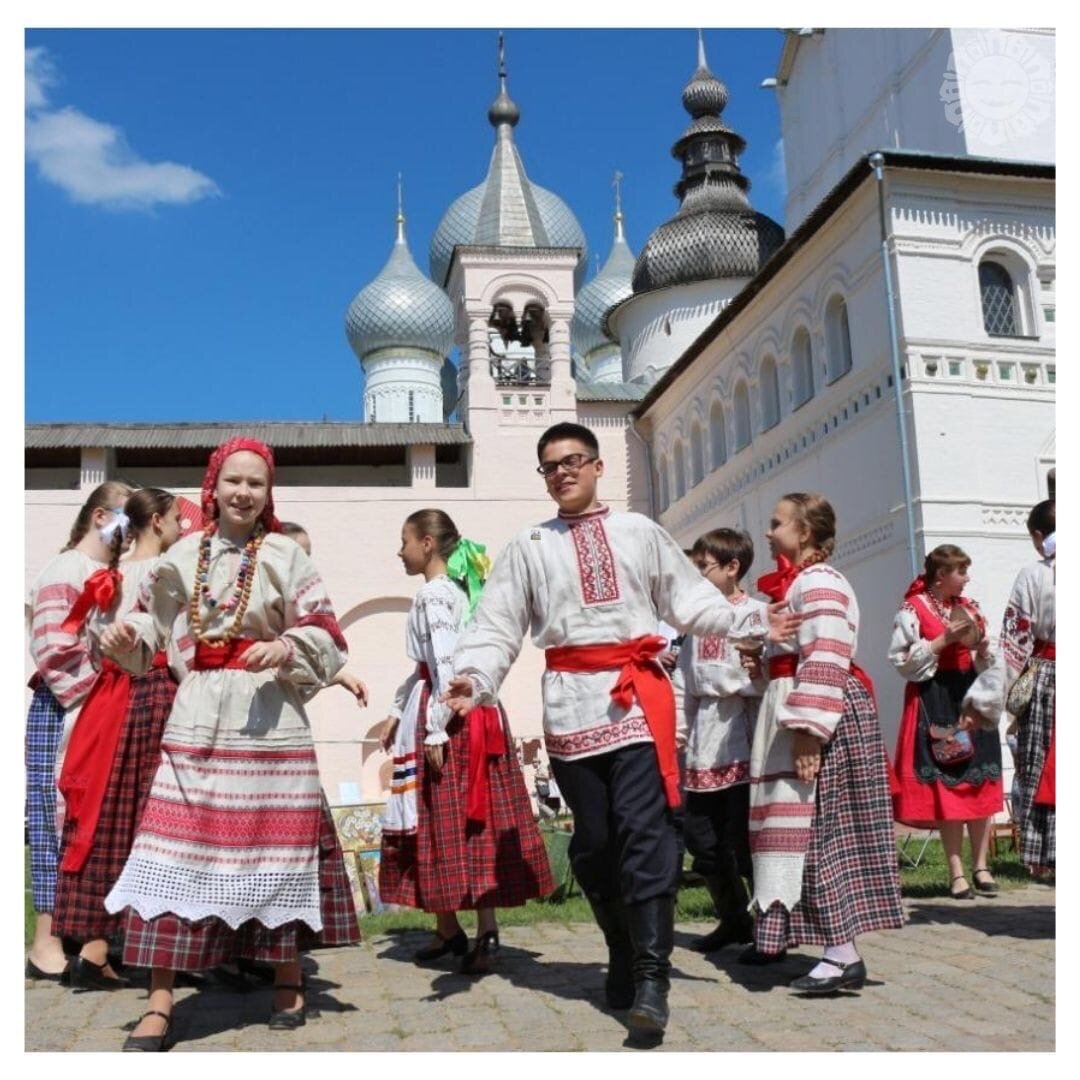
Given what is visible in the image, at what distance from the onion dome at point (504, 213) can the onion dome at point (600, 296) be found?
1447mm

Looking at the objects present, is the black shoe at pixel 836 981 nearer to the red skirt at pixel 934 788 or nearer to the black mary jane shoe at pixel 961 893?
the red skirt at pixel 934 788

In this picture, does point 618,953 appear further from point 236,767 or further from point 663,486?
point 663,486

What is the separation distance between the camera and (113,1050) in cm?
349

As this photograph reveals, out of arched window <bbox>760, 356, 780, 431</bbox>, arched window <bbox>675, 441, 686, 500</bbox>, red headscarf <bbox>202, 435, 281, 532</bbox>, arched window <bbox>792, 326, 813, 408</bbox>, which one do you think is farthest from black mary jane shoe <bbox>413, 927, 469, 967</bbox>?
arched window <bbox>675, 441, 686, 500</bbox>

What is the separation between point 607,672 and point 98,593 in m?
2.04

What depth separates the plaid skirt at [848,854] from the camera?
4.17 m

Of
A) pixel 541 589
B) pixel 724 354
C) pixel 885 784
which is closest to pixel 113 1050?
pixel 541 589

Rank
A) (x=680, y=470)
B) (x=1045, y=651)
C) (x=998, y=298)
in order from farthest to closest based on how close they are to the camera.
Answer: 1. (x=680, y=470)
2. (x=998, y=298)
3. (x=1045, y=651)

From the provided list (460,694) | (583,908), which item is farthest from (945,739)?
(460,694)

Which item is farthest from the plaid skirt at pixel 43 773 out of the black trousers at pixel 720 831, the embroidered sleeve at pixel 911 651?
the embroidered sleeve at pixel 911 651

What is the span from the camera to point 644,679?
3.84 metres

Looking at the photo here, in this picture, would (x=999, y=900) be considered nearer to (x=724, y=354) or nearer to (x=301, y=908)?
(x=301, y=908)

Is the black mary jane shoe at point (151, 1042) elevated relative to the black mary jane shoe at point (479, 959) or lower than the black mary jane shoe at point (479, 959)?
elevated

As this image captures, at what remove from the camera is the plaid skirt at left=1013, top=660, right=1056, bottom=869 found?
4.99 meters
